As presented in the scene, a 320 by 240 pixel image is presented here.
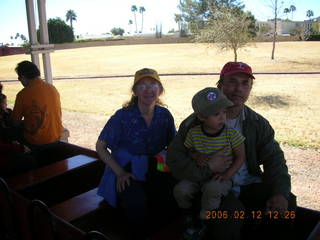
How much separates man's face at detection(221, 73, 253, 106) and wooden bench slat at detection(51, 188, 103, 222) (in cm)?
135

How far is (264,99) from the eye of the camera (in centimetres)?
1323

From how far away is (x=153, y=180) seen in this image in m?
2.51

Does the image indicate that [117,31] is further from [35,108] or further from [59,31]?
[35,108]

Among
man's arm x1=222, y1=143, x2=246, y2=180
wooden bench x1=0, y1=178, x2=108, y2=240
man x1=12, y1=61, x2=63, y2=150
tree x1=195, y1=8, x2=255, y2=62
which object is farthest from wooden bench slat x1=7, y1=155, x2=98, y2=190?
tree x1=195, y1=8, x2=255, y2=62

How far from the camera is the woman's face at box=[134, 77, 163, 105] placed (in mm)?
2547

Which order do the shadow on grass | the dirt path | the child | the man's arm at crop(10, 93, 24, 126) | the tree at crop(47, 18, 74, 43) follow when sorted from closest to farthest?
the child < the man's arm at crop(10, 93, 24, 126) < the dirt path < the shadow on grass < the tree at crop(47, 18, 74, 43)

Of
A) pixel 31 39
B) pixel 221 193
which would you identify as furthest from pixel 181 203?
pixel 31 39

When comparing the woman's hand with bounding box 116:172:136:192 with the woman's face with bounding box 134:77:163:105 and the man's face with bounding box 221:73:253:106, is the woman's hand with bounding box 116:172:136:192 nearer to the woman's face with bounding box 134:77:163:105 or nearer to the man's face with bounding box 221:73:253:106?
the woman's face with bounding box 134:77:163:105

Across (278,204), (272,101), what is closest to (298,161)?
(278,204)

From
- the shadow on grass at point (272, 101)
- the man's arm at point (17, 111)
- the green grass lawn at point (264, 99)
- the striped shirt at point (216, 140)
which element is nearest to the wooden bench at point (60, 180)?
the man's arm at point (17, 111)

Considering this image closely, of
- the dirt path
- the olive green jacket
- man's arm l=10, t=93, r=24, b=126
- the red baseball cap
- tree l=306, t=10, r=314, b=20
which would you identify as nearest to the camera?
the olive green jacket

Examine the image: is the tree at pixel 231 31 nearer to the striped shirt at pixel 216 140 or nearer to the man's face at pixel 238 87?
the man's face at pixel 238 87

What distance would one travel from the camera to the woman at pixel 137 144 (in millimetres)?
2447

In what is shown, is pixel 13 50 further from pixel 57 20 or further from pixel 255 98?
pixel 255 98
